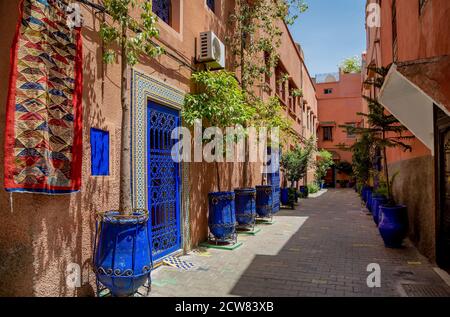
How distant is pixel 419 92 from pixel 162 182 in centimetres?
423

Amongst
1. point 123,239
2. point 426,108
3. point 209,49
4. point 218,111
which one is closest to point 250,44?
point 209,49

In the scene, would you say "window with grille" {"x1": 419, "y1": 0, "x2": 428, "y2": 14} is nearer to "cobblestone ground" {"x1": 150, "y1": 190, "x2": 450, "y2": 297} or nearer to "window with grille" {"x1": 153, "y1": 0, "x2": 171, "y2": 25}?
"cobblestone ground" {"x1": 150, "y1": 190, "x2": 450, "y2": 297}

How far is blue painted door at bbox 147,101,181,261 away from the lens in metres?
5.09

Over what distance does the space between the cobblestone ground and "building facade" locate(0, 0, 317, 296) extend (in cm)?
86

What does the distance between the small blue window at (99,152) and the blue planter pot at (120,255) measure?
2.10 feet

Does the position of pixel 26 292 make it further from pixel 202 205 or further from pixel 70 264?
pixel 202 205

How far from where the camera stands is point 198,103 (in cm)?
590

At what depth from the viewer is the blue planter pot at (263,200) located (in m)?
8.88

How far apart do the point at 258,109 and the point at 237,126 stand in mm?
2029

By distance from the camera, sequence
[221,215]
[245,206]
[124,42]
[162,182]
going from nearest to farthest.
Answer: [124,42] → [162,182] → [221,215] → [245,206]

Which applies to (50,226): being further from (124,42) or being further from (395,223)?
(395,223)

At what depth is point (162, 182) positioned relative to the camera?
5375 mm

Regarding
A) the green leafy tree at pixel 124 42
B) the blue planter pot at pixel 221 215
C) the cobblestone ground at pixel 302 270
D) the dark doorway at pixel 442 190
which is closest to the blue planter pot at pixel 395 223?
the cobblestone ground at pixel 302 270

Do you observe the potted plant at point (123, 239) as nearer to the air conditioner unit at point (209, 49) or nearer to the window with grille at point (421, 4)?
the air conditioner unit at point (209, 49)
